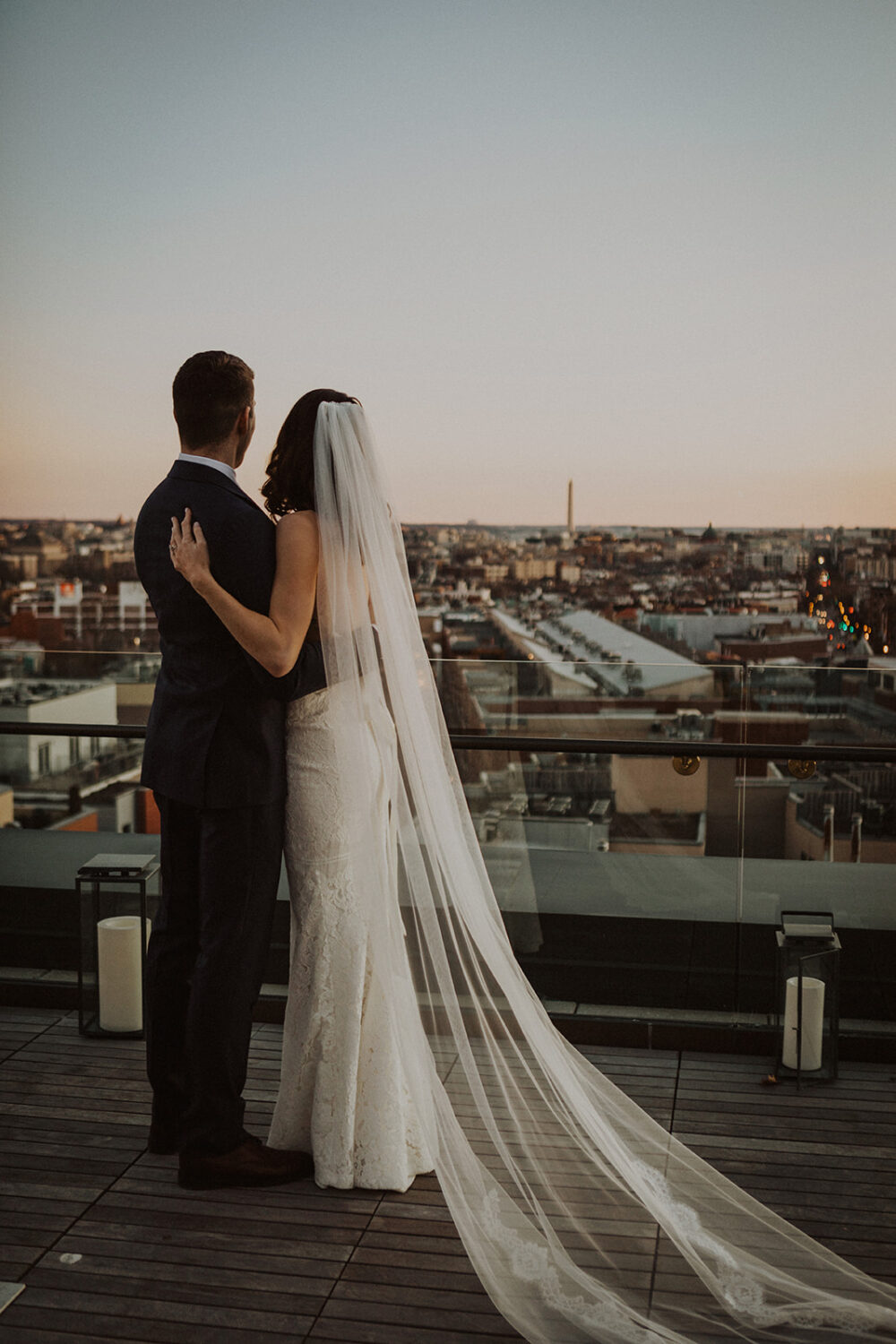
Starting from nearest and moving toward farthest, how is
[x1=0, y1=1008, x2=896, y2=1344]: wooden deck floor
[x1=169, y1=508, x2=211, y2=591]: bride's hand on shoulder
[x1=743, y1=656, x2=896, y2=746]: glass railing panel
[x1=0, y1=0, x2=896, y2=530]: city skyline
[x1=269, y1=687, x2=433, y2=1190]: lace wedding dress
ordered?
[x1=0, y1=1008, x2=896, y2=1344]: wooden deck floor
[x1=169, y1=508, x2=211, y2=591]: bride's hand on shoulder
[x1=269, y1=687, x2=433, y2=1190]: lace wedding dress
[x1=743, y1=656, x2=896, y2=746]: glass railing panel
[x1=0, y1=0, x2=896, y2=530]: city skyline

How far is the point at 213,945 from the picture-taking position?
7.25ft

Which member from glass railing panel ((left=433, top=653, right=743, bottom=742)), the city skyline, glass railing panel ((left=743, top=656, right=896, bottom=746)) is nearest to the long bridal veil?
glass railing panel ((left=433, top=653, right=743, bottom=742))

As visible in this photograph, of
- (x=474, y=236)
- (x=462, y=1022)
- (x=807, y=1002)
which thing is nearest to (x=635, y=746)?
(x=807, y=1002)

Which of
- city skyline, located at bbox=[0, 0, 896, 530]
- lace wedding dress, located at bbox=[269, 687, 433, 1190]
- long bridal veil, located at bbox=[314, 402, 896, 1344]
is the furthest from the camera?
city skyline, located at bbox=[0, 0, 896, 530]

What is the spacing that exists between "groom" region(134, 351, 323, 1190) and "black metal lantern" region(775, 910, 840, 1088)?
4.03 ft

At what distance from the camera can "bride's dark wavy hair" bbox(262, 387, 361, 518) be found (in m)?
2.16

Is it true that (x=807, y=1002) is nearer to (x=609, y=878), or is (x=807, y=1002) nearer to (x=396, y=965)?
(x=609, y=878)

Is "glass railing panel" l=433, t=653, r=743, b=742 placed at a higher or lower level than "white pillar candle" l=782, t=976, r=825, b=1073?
higher

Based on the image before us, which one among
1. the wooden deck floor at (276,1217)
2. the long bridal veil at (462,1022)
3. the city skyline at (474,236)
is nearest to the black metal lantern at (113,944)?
A: the wooden deck floor at (276,1217)

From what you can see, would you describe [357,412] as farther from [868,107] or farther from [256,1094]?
[868,107]

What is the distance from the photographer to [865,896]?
9.82 feet

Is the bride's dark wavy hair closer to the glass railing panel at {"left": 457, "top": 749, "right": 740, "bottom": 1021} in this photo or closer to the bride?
the bride

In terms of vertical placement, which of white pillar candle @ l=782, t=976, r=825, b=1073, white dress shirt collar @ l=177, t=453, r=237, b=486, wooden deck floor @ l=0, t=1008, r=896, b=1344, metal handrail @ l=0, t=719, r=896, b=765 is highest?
white dress shirt collar @ l=177, t=453, r=237, b=486

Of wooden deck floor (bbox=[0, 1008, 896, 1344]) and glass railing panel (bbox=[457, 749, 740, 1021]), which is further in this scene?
glass railing panel (bbox=[457, 749, 740, 1021])
